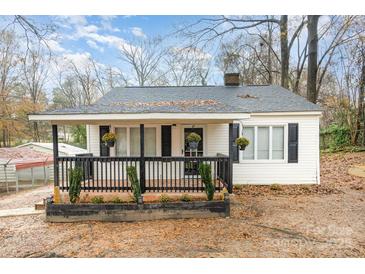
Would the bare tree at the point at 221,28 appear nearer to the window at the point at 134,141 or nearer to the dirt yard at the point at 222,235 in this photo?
the window at the point at 134,141

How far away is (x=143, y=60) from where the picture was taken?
1903 cm

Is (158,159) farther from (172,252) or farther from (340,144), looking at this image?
(340,144)

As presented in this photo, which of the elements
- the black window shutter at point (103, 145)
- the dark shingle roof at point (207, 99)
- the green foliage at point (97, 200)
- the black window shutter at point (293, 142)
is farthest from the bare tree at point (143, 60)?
the green foliage at point (97, 200)

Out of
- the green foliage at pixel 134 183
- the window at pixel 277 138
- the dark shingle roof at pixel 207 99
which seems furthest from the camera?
the window at pixel 277 138

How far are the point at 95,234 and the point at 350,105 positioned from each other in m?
17.4

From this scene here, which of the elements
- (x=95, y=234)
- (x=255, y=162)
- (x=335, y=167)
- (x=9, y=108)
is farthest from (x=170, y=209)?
(x=9, y=108)

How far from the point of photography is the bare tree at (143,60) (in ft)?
59.4

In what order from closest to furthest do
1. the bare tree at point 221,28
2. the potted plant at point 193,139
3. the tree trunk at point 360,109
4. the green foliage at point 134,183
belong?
1. the green foliage at point 134,183
2. the potted plant at point 193,139
3. the bare tree at point 221,28
4. the tree trunk at point 360,109

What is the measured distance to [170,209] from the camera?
5582mm

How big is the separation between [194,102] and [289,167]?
3.99 meters

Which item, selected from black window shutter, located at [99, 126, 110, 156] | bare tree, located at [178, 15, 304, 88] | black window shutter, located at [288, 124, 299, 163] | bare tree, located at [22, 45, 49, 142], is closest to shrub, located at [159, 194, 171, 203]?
black window shutter, located at [99, 126, 110, 156]

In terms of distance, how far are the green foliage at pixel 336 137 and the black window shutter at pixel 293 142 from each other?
9.87 metres

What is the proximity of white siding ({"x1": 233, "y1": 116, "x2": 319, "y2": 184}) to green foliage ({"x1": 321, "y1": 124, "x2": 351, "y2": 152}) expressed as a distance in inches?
370
